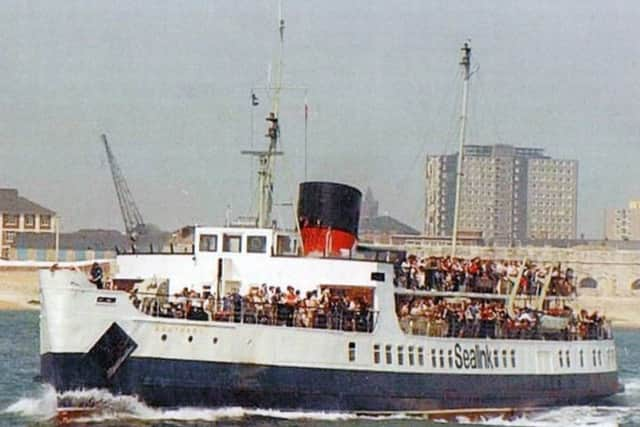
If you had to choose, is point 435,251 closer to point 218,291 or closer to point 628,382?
point 628,382

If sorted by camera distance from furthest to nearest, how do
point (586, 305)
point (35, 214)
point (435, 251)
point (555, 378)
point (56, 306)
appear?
point (35, 214) → point (586, 305) → point (435, 251) → point (555, 378) → point (56, 306)

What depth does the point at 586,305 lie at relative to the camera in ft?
576

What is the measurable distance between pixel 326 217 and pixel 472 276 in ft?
19.8

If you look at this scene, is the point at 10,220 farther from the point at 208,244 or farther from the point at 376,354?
the point at 376,354

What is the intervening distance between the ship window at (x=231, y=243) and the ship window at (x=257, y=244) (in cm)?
28

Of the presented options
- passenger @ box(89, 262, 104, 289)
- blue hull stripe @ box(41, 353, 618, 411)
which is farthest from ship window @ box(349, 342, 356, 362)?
passenger @ box(89, 262, 104, 289)

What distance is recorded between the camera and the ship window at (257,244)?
46.6 m

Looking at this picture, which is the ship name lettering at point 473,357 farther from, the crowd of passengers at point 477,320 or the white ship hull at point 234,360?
the crowd of passengers at point 477,320

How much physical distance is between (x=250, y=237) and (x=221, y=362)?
5.42 meters

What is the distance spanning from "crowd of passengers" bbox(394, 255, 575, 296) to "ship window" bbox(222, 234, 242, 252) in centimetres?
520

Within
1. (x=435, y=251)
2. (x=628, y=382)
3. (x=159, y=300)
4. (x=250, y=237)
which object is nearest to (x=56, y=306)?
(x=159, y=300)

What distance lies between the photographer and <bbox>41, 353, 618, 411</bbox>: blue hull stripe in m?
42.0

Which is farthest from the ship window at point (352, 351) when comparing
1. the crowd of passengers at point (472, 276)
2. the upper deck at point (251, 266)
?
the crowd of passengers at point (472, 276)

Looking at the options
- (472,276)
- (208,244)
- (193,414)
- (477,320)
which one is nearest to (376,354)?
(477,320)
